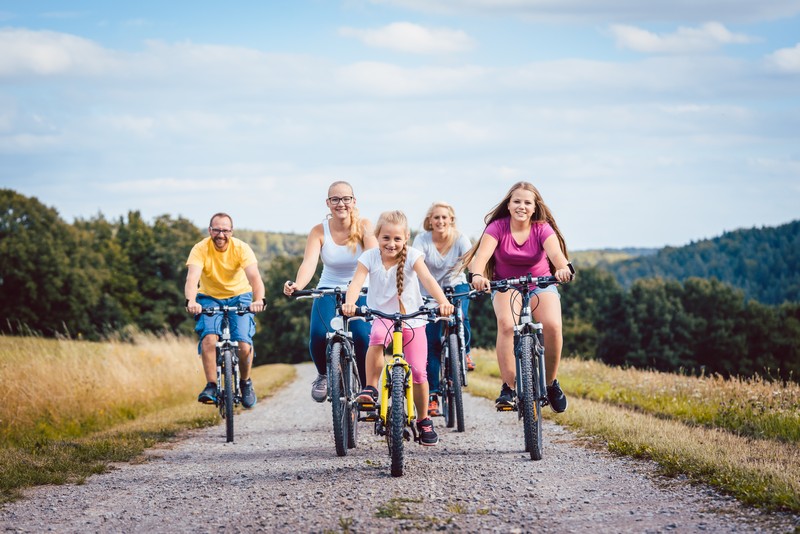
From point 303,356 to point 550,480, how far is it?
63.4m

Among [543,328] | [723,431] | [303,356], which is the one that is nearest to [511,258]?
[543,328]

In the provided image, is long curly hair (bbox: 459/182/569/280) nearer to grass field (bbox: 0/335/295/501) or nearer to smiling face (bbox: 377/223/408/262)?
smiling face (bbox: 377/223/408/262)

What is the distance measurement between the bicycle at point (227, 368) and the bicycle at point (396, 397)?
8.72ft

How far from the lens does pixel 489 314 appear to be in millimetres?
60750

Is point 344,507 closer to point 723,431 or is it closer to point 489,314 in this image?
point 723,431

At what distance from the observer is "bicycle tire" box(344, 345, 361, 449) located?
7.46m

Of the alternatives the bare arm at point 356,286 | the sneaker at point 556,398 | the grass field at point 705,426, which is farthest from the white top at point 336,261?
the grass field at point 705,426

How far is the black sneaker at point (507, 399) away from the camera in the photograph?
24.3 ft

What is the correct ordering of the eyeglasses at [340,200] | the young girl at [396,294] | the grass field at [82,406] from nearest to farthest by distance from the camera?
the young girl at [396,294]
the grass field at [82,406]
the eyeglasses at [340,200]

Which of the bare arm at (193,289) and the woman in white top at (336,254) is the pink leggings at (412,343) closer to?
the woman in white top at (336,254)

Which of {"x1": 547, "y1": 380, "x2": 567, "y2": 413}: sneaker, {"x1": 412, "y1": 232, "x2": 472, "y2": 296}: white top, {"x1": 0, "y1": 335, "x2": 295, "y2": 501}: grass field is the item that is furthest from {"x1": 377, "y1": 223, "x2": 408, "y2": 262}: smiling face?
{"x1": 0, "y1": 335, "x2": 295, "y2": 501}: grass field

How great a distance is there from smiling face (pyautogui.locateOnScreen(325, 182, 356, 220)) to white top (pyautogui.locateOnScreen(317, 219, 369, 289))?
28 centimetres

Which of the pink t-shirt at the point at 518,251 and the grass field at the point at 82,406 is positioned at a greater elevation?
the pink t-shirt at the point at 518,251

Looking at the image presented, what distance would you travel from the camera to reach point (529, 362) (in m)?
7.08
